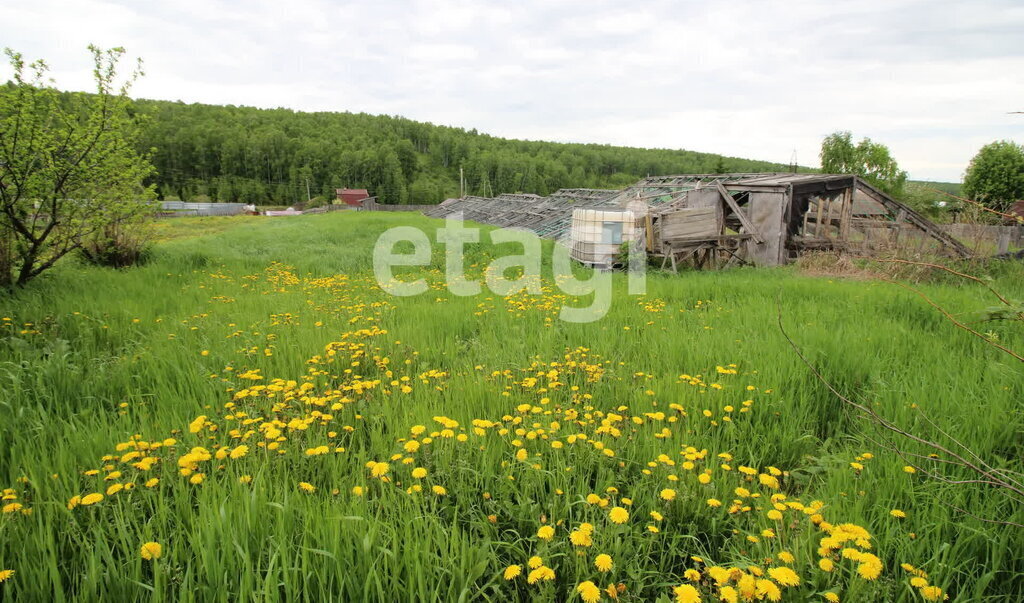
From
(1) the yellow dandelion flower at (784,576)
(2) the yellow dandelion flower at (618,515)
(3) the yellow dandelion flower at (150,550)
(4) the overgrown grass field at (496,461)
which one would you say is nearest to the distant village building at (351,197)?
(4) the overgrown grass field at (496,461)

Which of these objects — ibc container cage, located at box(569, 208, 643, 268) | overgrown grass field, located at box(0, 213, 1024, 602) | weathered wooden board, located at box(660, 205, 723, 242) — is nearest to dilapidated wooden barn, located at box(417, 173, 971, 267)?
weathered wooden board, located at box(660, 205, 723, 242)

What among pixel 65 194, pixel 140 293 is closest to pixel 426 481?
pixel 140 293

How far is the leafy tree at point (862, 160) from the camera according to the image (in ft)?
185

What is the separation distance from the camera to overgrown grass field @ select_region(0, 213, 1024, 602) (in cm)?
181

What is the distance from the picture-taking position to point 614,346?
4969 millimetres

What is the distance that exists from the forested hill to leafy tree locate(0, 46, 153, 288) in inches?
2934

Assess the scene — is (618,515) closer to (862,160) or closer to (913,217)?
(913,217)

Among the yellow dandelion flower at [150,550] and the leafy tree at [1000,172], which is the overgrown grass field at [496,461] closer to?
the yellow dandelion flower at [150,550]

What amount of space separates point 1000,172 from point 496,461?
62867mm

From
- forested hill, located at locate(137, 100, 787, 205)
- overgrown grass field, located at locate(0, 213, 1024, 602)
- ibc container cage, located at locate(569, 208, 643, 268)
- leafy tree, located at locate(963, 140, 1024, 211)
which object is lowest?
overgrown grass field, located at locate(0, 213, 1024, 602)

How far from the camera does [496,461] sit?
271 cm

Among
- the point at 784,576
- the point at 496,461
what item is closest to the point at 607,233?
the point at 496,461

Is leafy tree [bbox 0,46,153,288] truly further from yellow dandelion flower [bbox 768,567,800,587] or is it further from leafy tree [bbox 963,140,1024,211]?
leafy tree [bbox 963,140,1024,211]

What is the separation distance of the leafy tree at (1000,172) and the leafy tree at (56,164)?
59645 millimetres
